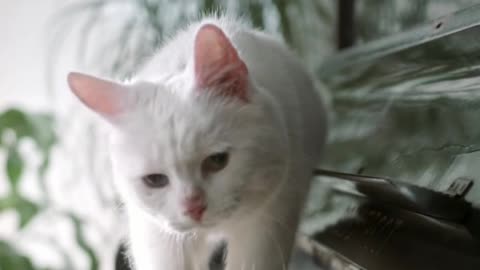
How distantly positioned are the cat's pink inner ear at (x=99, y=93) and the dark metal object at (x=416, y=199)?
31cm

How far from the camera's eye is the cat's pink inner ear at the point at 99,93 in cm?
66

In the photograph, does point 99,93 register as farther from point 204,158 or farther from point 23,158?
point 23,158

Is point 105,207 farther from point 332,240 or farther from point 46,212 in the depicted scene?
point 332,240

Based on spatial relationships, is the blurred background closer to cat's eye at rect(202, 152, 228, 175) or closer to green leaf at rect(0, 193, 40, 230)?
green leaf at rect(0, 193, 40, 230)

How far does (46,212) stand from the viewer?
1284mm

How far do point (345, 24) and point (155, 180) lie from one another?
907mm

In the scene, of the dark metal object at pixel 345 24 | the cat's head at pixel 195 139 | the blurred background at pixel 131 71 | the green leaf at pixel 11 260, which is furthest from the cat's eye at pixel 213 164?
the dark metal object at pixel 345 24

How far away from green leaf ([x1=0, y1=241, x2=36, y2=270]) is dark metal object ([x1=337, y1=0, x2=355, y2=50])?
0.92 m

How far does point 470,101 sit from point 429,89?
4.3 inches

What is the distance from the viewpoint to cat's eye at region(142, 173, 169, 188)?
656mm

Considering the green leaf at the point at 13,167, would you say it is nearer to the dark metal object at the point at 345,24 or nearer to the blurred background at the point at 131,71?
the blurred background at the point at 131,71

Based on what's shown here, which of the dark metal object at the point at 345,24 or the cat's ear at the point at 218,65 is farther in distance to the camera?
the dark metal object at the point at 345,24

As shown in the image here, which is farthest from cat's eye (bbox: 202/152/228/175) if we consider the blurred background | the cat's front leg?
the blurred background

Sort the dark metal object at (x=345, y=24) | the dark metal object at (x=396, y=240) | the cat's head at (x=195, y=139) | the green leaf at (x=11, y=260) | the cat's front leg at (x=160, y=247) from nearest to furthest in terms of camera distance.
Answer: the dark metal object at (x=396, y=240)
the cat's head at (x=195, y=139)
the cat's front leg at (x=160, y=247)
the green leaf at (x=11, y=260)
the dark metal object at (x=345, y=24)
